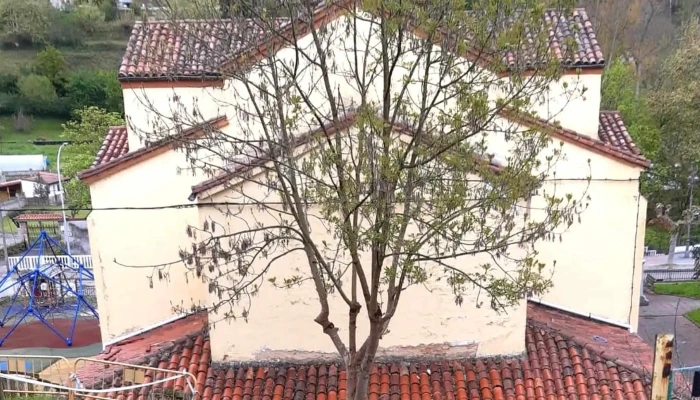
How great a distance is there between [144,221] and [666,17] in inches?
1721

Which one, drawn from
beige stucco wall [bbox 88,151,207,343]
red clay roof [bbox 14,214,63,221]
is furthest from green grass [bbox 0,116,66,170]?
beige stucco wall [bbox 88,151,207,343]

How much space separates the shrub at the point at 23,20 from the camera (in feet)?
180

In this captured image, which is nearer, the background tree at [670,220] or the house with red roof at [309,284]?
the house with red roof at [309,284]

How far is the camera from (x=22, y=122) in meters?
49.5

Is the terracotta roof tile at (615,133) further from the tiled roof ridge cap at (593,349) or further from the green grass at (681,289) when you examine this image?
the green grass at (681,289)

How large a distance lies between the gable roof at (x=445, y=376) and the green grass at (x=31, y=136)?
41504 millimetres

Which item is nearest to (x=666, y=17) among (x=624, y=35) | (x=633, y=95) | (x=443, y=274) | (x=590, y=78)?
(x=624, y=35)

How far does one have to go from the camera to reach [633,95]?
31.8 metres

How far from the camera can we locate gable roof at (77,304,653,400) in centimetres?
819

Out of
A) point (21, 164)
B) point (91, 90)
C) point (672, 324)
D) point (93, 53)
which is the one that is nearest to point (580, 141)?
point (672, 324)

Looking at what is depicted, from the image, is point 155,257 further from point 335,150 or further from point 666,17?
point 666,17

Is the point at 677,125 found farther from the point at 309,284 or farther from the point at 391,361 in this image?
the point at 309,284

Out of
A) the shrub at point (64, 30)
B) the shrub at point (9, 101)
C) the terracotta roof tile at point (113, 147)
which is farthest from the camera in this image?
the shrub at point (64, 30)

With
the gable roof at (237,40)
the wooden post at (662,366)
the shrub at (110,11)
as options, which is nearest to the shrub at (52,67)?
the shrub at (110,11)
